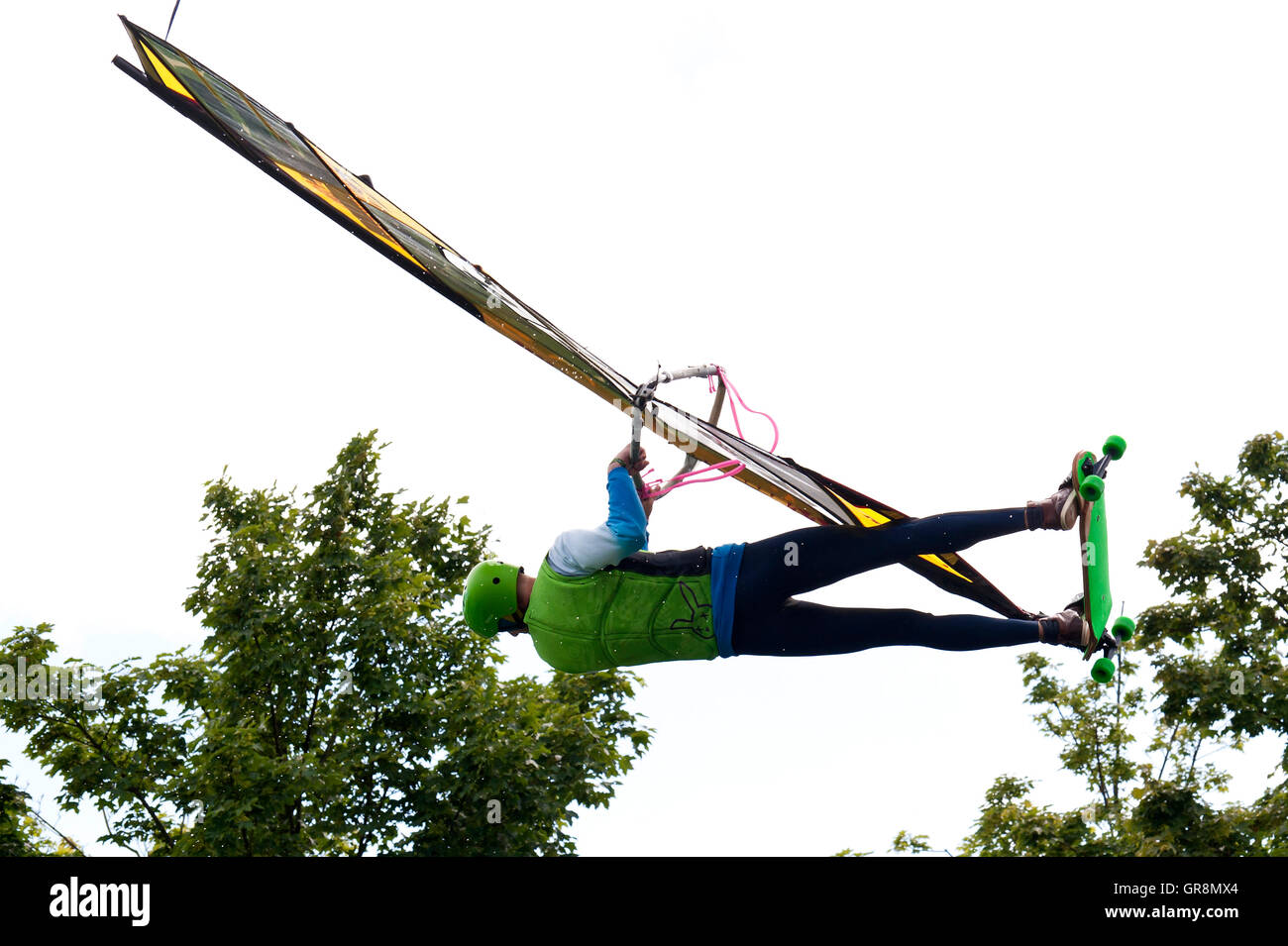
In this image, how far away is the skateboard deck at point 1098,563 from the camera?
439cm

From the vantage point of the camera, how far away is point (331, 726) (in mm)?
10781

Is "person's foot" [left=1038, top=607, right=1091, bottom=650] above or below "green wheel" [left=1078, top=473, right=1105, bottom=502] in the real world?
below

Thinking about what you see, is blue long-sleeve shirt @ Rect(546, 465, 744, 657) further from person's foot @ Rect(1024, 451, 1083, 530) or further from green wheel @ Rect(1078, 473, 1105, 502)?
green wheel @ Rect(1078, 473, 1105, 502)

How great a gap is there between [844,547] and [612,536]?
81 centimetres

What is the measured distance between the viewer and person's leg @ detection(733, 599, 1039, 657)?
15.1 feet

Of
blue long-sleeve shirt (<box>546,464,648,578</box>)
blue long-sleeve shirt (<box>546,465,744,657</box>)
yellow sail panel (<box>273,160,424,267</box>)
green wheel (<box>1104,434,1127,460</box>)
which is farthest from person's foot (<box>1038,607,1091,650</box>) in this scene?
yellow sail panel (<box>273,160,424,267</box>)

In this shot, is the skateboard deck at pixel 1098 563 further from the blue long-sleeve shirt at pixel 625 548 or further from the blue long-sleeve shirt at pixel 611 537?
the blue long-sleeve shirt at pixel 611 537

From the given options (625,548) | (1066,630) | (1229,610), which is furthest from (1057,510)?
(1229,610)

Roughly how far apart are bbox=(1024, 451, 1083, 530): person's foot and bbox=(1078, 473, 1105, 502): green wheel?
9 centimetres

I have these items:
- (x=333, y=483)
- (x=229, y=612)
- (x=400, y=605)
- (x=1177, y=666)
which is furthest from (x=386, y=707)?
(x=1177, y=666)

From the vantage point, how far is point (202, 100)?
186 inches

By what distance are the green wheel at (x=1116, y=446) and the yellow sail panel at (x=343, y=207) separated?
7.95 ft

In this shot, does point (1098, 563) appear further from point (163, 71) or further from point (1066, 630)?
point (163, 71)

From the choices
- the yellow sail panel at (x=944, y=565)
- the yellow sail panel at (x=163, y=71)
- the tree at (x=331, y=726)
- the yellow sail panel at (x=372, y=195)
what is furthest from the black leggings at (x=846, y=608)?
the tree at (x=331, y=726)
